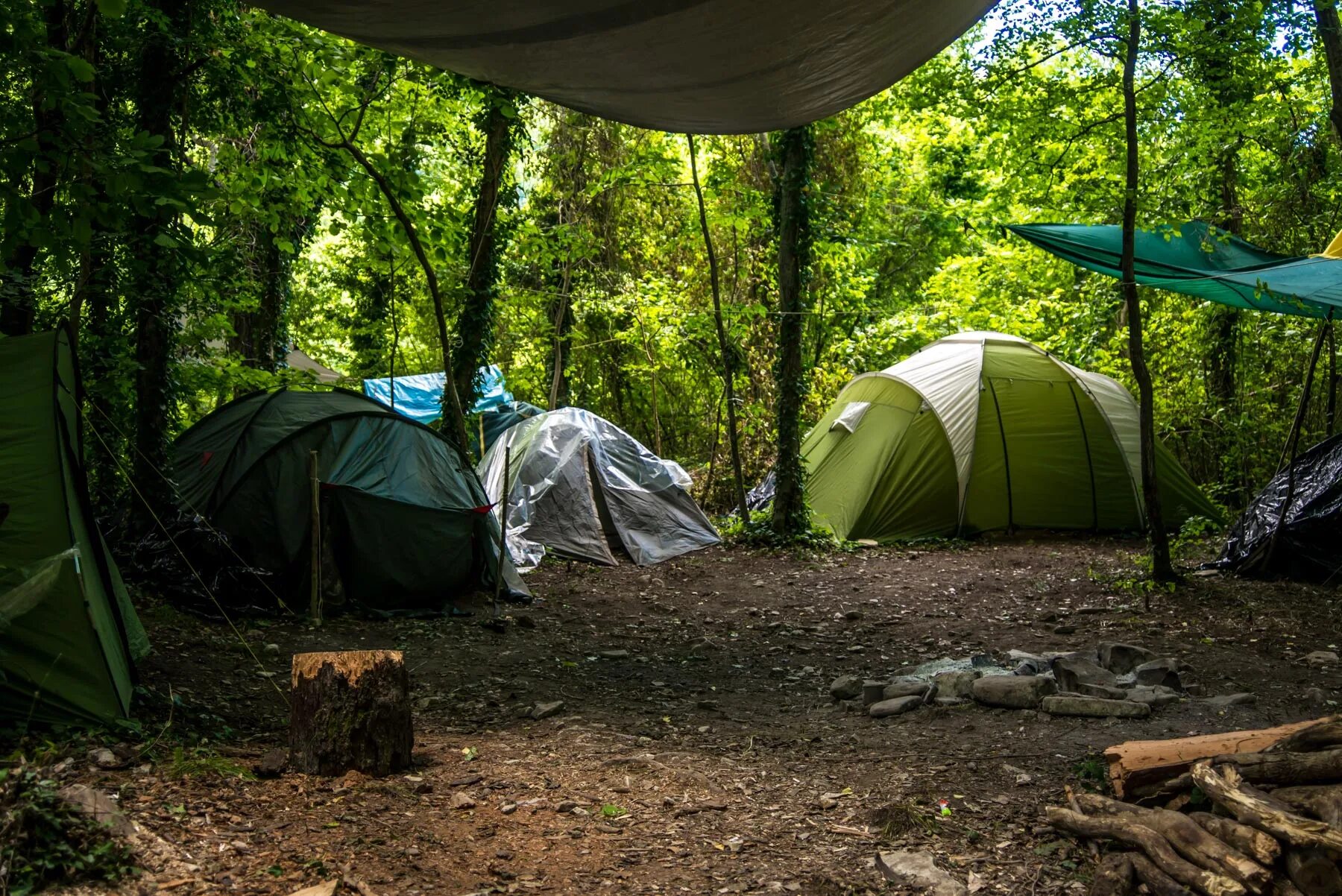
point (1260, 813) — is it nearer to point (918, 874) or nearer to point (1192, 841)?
point (1192, 841)

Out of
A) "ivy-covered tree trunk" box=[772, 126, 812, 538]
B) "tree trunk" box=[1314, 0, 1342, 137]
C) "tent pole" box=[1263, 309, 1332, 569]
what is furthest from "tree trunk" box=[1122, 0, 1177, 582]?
"ivy-covered tree trunk" box=[772, 126, 812, 538]

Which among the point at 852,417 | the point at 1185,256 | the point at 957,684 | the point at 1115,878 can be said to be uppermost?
the point at 1185,256

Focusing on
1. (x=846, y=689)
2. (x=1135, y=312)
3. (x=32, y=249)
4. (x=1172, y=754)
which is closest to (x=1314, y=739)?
(x=1172, y=754)

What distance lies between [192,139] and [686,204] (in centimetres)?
710

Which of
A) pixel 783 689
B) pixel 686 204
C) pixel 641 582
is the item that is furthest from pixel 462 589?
pixel 686 204

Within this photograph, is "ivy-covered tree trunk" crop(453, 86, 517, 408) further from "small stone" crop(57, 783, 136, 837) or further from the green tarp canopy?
"small stone" crop(57, 783, 136, 837)

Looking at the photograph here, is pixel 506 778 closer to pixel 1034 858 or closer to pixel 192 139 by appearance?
pixel 1034 858

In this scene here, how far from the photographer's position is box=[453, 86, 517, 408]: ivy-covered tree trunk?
8.34m

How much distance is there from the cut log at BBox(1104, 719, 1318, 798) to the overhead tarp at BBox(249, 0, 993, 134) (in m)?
2.39

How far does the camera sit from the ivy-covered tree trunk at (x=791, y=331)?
30.8ft

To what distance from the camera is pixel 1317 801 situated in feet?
8.45

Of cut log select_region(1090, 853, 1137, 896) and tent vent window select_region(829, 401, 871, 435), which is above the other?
tent vent window select_region(829, 401, 871, 435)

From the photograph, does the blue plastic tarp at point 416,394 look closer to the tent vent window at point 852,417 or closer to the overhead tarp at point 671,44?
the tent vent window at point 852,417

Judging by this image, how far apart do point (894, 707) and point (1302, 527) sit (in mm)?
4222
